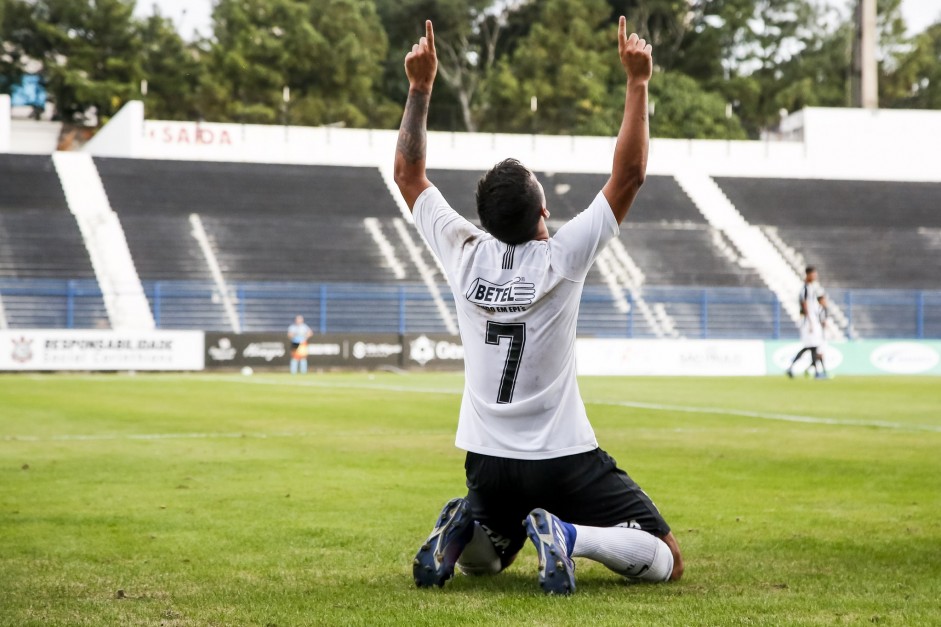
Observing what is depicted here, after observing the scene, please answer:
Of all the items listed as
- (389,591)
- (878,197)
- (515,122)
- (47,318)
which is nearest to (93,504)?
(389,591)

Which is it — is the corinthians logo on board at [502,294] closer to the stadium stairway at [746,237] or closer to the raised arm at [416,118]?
the raised arm at [416,118]

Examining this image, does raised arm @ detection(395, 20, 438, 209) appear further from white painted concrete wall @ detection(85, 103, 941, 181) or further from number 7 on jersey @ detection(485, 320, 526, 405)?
white painted concrete wall @ detection(85, 103, 941, 181)

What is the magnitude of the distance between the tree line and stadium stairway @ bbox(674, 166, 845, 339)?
1000 centimetres

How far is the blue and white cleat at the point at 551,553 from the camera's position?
16.6ft

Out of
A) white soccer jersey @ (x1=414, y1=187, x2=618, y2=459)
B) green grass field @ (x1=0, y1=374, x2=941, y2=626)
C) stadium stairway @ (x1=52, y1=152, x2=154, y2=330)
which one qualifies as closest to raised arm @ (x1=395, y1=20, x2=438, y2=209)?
white soccer jersey @ (x1=414, y1=187, x2=618, y2=459)

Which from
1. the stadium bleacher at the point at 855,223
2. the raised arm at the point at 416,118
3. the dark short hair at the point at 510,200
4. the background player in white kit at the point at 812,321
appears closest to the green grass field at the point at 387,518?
the dark short hair at the point at 510,200

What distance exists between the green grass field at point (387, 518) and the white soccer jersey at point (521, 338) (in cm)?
62

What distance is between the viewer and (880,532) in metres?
7.12

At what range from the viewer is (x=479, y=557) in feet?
18.5

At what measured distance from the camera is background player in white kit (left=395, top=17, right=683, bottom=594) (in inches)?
201

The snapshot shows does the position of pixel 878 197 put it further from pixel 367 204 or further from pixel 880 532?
→ pixel 880 532

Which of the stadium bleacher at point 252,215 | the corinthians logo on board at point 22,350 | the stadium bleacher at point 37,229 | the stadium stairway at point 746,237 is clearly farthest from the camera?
the stadium stairway at point 746,237

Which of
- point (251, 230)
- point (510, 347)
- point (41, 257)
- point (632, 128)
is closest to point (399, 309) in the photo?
point (251, 230)

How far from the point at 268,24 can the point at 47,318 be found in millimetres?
37133
